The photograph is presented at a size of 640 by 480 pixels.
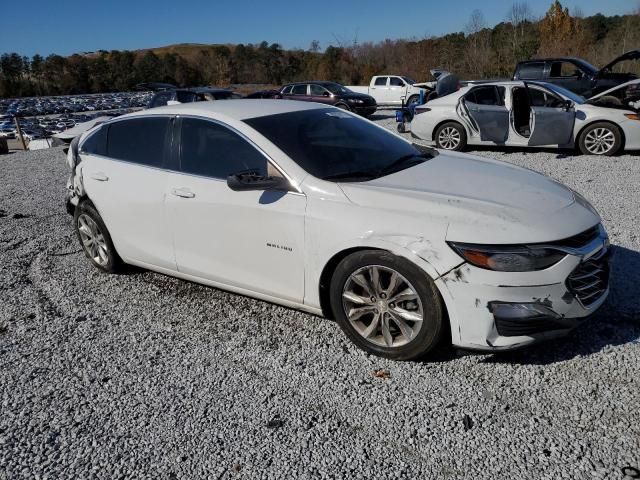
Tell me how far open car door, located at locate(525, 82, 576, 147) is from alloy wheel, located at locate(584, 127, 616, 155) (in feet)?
1.09

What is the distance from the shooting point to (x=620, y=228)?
5.38 m

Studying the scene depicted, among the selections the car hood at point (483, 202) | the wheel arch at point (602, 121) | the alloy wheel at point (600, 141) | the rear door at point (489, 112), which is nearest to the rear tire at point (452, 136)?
the rear door at point (489, 112)

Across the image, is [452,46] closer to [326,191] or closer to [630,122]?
[630,122]

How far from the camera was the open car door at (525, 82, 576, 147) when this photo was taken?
30.6 ft

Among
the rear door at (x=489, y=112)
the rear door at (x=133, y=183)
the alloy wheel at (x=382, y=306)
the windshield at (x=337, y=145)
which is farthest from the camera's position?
the rear door at (x=489, y=112)

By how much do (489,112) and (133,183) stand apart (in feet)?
25.8

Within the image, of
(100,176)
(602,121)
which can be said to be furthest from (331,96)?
(100,176)

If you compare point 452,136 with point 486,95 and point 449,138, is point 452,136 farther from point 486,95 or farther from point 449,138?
point 486,95

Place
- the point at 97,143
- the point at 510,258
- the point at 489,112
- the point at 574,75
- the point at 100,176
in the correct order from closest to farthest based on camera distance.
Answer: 1. the point at 510,258
2. the point at 100,176
3. the point at 97,143
4. the point at 489,112
5. the point at 574,75

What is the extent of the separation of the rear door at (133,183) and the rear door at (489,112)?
297 inches

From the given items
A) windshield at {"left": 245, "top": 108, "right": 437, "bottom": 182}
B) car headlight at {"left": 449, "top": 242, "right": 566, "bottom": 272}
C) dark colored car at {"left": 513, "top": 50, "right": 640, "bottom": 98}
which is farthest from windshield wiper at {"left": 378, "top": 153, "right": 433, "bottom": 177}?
dark colored car at {"left": 513, "top": 50, "right": 640, "bottom": 98}

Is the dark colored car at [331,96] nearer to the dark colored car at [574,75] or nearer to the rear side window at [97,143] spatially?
the dark colored car at [574,75]

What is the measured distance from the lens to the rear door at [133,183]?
13.2ft

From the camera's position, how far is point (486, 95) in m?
10.1
